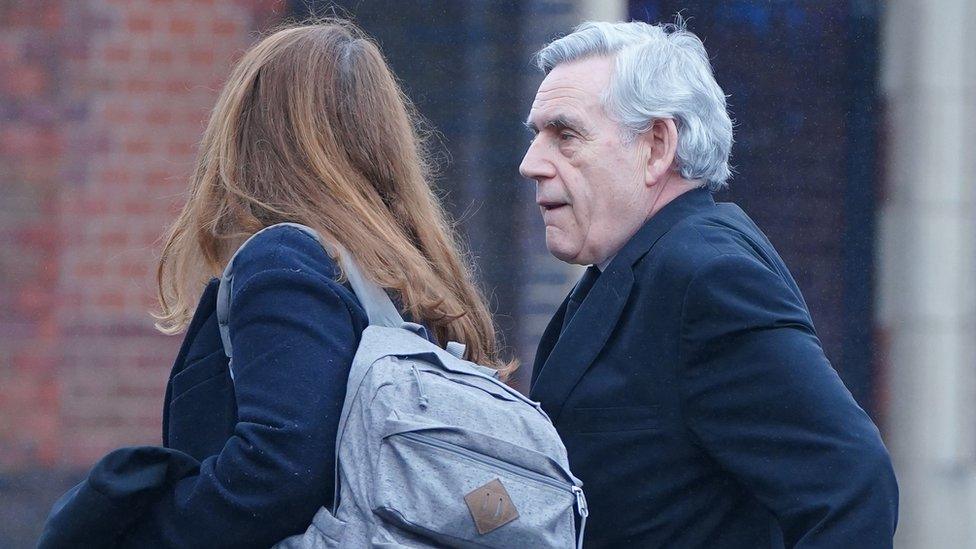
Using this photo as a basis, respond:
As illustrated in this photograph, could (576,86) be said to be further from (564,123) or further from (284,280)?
(284,280)

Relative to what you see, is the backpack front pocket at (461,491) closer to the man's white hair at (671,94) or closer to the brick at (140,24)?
the man's white hair at (671,94)

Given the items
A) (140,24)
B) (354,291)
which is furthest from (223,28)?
(354,291)

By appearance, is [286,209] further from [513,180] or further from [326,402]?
[513,180]

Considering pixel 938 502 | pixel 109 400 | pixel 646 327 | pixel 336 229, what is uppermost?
pixel 336 229

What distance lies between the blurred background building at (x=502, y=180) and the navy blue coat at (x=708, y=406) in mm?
1839

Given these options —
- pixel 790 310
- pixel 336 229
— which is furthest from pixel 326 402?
pixel 790 310

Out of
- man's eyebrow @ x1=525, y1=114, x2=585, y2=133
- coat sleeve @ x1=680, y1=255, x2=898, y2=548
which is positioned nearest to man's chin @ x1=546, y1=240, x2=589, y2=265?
man's eyebrow @ x1=525, y1=114, x2=585, y2=133

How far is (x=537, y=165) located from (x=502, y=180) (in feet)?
5.58

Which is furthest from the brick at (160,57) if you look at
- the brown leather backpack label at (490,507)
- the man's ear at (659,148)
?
the brown leather backpack label at (490,507)

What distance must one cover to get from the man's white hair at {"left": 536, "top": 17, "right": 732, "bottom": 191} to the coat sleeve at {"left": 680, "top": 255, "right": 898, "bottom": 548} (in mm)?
284

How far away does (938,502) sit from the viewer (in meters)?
3.96

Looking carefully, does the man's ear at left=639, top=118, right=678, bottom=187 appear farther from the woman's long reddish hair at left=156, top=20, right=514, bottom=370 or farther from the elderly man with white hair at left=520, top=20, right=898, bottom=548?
the woman's long reddish hair at left=156, top=20, right=514, bottom=370

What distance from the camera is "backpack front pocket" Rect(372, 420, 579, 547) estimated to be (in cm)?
159

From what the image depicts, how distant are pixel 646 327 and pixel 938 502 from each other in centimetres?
246
